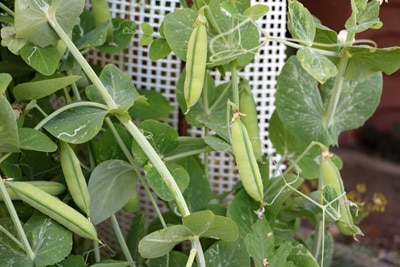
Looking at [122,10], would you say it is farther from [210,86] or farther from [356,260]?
[356,260]

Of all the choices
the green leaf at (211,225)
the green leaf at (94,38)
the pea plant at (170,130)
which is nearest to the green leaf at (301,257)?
the pea plant at (170,130)

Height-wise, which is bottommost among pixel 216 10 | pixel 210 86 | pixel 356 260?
pixel 356 260

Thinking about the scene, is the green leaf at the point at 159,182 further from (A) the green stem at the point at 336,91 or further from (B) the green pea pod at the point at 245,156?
(A) the green stem at the point at 336,91

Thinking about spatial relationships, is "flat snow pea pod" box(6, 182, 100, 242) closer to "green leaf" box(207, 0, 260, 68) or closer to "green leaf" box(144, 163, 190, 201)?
"green leaf" box(144, 163, 190, 201)

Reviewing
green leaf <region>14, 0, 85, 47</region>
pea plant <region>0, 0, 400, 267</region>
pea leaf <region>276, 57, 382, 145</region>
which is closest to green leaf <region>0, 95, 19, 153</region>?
pea plant <region>0, 0, 400, 267</region>

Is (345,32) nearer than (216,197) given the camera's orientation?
Yes

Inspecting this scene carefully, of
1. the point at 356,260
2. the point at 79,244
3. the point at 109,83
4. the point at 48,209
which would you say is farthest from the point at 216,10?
the point at 356,260
